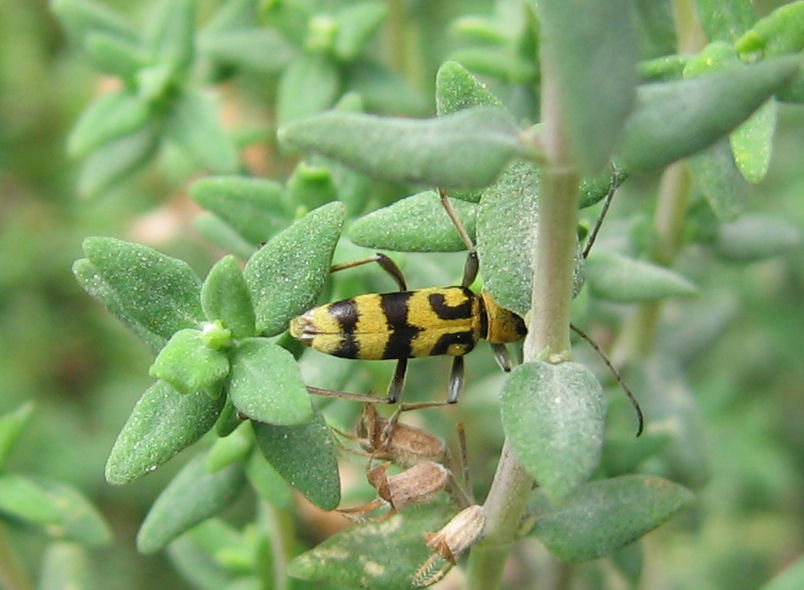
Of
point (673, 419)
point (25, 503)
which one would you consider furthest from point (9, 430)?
point (673, 419)

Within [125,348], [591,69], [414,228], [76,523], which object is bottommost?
[125,348]

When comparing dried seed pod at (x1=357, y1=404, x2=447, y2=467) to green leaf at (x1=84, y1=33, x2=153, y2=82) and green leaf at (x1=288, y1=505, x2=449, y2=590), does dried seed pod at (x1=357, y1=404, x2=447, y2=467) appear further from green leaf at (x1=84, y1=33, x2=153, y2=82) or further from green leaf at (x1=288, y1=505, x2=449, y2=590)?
green leaf at (x1=84, y1=33, x2=153, y2=82)

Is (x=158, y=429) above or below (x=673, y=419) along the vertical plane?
above

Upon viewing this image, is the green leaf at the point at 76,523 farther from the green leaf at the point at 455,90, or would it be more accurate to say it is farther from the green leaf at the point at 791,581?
the green leaf at the point at 791,581

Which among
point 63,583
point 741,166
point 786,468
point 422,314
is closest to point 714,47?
point 741,166

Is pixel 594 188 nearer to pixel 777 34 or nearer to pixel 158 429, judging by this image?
pixel 777 34

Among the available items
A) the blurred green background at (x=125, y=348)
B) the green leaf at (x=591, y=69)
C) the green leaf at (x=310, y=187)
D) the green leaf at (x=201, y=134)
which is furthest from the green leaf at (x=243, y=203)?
the blurred green background at (x=125, y=348)

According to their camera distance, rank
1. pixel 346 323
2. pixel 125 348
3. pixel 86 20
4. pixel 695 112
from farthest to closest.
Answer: pixel 125 348 < pixel 86 20 < pixel 346 323 < pixel 695 112
